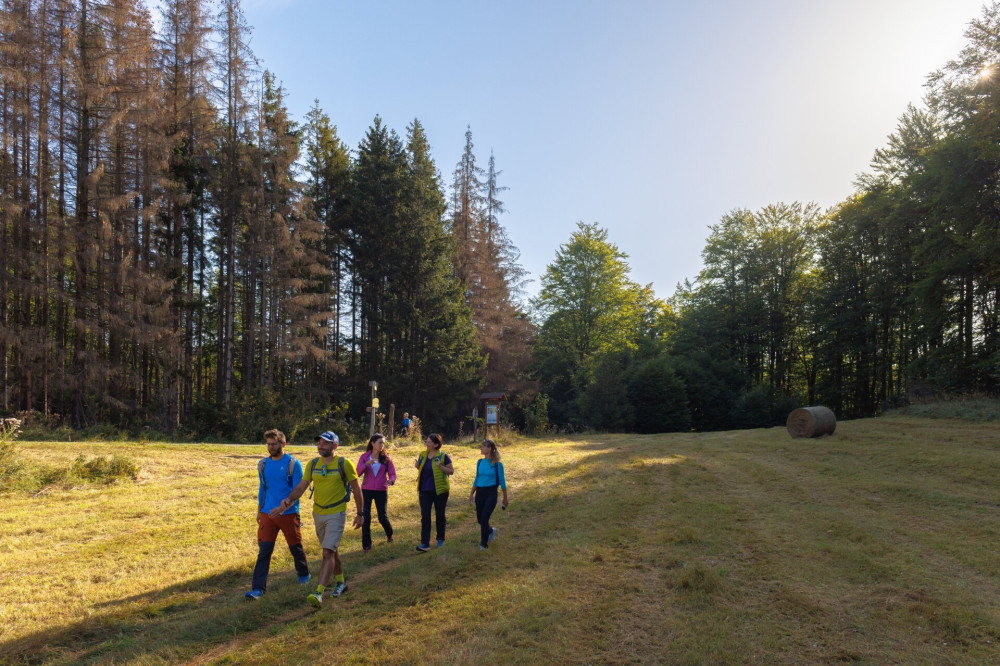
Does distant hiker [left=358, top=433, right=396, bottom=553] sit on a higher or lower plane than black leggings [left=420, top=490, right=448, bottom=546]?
higher

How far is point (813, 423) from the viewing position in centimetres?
1995

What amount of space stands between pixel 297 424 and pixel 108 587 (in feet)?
63.9

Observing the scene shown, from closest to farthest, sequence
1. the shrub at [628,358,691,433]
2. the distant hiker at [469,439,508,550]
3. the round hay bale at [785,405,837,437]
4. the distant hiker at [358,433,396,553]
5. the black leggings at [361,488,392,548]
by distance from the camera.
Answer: the black leggings at [361,488,392,548] < the distant hiker at [469,439,508,550] < the distant hiker at [358,433,396,553] < the round hay bale at [785,405,837,437] < the shrub at [628,358,691,433]

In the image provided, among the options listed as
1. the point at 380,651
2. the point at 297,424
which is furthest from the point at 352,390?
the point at 380,651

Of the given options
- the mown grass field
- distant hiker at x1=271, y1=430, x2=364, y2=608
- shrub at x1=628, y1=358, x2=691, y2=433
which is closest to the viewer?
the mown grass field

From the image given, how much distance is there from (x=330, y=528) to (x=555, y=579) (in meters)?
2.80

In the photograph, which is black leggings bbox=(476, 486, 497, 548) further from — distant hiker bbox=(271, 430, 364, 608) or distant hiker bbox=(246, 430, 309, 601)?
distant hiker bbox=(246, 430, 309, 601)

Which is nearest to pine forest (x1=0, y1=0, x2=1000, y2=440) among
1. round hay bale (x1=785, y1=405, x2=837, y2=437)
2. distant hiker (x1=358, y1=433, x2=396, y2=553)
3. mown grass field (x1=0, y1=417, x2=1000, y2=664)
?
round hay bale (x1=785, y1=405, x2=837, y2=437)

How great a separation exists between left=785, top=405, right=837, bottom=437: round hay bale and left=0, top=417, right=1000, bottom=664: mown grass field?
7196mm

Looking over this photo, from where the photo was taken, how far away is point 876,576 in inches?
249

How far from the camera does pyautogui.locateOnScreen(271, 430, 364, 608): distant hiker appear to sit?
5949 mm

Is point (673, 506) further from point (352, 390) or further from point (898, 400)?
point (352, 390)

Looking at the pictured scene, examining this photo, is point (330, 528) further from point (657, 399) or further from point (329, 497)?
point (657, 399)

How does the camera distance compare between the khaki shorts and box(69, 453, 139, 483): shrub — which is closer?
the khaki shorts
